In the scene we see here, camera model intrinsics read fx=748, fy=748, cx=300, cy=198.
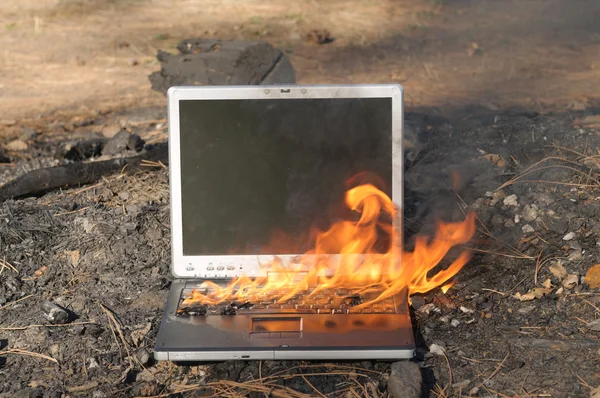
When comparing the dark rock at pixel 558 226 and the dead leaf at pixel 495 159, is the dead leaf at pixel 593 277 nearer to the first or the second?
the dark rock at pixel 558 226

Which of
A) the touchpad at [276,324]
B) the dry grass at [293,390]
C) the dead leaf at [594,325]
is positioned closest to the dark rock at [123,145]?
the touchpad at [276,324]

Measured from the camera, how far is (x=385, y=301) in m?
3.20

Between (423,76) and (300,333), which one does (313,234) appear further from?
(423,76)

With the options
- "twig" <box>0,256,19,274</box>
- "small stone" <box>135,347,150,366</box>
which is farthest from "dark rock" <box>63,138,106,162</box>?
"small stone" <box>135,347,150,366</box>

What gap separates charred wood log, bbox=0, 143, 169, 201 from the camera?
4.68 metres

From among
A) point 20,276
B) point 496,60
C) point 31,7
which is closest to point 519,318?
point 20,276

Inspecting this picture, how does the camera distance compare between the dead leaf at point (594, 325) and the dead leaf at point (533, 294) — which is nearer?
the dead leaf at point (594, 325)

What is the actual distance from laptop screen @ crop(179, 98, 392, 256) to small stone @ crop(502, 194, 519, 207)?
3.47 ft

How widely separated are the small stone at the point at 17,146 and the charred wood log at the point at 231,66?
142cm

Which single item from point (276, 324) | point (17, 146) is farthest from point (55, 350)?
point (17, 146)

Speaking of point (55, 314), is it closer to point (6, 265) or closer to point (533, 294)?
point (6, 265)

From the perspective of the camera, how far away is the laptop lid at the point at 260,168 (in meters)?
3.34

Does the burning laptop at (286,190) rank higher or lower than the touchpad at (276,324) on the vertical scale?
higher

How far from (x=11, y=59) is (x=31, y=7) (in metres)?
2.31
